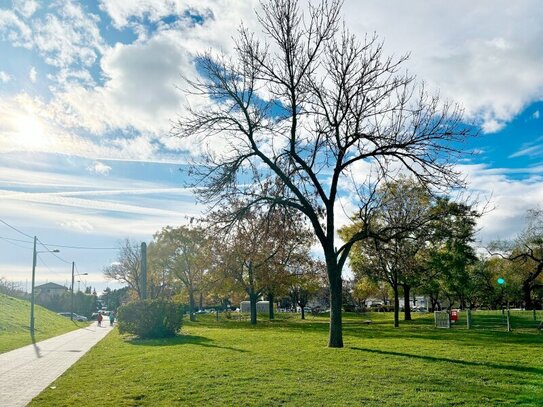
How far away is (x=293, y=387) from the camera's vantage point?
10375 mm

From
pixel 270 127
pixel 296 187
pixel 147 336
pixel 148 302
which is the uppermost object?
pixel 270 127

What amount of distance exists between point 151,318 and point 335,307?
41.3 feet

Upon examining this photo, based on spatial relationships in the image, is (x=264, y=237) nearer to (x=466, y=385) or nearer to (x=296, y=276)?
(x=466, y=385)

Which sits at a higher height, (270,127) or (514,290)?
(270,127)

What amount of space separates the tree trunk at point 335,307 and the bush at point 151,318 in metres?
12.1

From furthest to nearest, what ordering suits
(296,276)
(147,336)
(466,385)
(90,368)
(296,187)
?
1. (296,276)
2. (147,336)
3. (296,187)
4. (90,368)
5. (466,385)

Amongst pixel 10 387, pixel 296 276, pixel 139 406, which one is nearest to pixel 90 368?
pixel 10 387

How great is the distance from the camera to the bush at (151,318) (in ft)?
89.6

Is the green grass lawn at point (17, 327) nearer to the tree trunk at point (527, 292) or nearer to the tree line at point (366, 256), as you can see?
the tree line at point (366, 256)

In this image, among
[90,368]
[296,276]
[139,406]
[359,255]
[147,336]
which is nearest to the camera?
[139,406]

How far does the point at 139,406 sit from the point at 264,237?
11.3m

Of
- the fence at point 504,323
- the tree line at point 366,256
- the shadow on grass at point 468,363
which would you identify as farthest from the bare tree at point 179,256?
the shadow on grass at point 468,363

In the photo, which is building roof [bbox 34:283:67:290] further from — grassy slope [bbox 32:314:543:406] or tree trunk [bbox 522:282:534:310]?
grassy slope [bbox 32:314:543:406]

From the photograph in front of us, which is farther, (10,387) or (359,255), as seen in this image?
(359,255)
